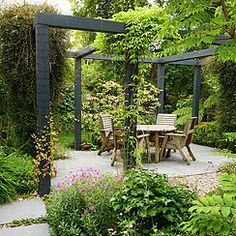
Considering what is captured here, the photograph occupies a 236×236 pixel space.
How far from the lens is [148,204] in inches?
93.2

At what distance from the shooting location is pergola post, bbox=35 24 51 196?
3.60 metres

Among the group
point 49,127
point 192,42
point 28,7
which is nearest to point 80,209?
point 49,127

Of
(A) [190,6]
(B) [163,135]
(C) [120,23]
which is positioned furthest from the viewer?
(B) [163,135]

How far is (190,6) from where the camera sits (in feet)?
6.32

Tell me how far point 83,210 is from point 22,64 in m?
2.88

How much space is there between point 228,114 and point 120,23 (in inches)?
171

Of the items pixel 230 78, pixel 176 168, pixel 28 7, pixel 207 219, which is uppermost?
pixel 28 7

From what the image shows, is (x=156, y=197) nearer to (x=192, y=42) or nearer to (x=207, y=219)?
(x=207, y=219)

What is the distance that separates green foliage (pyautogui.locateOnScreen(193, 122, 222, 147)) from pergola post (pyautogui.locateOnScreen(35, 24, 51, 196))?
5223 millimetres

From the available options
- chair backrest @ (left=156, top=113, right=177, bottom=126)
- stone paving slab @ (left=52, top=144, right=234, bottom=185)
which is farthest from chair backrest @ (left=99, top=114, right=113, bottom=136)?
chair backrest @ (left=156, top=113, right=177, bottom=126)

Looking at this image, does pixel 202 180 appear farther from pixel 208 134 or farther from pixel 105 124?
pixel 208 134

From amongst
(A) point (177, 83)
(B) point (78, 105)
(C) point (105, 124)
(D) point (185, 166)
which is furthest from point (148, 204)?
(A) point (177, 83)

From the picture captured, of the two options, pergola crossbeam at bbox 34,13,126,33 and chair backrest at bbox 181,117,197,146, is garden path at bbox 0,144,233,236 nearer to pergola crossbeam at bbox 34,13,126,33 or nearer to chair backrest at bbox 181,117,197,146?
chair backrest at bbox 181,117,197,146

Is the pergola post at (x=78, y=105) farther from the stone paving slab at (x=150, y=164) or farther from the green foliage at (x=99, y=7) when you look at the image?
the green foliage at (x=99, y=7)
